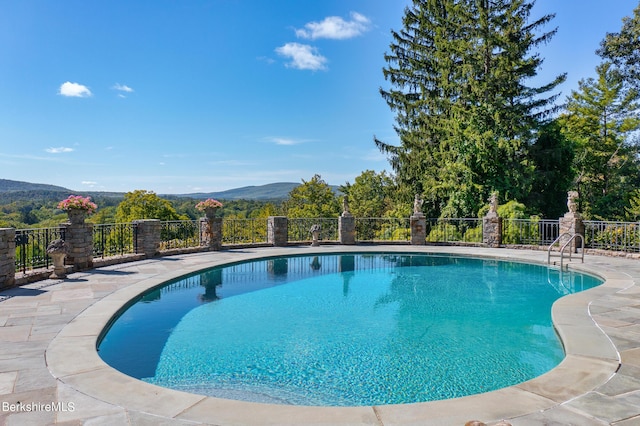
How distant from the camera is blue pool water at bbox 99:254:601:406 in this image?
4.09m

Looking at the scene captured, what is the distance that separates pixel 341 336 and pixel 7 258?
6.41m

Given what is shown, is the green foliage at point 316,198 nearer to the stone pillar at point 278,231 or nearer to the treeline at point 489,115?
the treeline at point 489,115

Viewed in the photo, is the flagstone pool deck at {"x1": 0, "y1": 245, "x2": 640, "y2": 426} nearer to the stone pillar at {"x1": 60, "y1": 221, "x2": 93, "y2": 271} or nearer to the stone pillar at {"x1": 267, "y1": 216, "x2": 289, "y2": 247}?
the stone pillar at {"x1": 60, "y1": 221, "x2": 93, "y2": 271}

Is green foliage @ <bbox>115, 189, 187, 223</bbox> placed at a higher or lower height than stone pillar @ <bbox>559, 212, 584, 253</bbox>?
higher

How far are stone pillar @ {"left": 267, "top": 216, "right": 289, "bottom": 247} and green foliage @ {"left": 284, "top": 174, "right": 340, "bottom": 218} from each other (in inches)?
886

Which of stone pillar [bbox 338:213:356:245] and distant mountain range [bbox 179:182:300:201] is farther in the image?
distant mountain range [bbox 179:182:300:201]

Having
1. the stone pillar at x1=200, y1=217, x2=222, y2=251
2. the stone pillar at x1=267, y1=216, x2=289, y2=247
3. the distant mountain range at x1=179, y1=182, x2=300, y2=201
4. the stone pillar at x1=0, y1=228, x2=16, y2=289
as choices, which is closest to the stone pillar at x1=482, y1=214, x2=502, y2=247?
the stone pillar at x1=267, y1=216, x2=289, y2=247

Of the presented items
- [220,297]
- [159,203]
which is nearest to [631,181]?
[220,297]

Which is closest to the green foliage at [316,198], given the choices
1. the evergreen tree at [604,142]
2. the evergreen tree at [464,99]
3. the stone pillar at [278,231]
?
the evergreen tree at [464,99]

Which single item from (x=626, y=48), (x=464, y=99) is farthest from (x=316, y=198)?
(x=626, y=48)

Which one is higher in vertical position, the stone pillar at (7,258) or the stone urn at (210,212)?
the stone urn at (210,212)

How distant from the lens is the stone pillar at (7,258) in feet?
24.0

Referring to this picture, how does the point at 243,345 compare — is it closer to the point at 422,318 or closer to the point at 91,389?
the point at 91,389

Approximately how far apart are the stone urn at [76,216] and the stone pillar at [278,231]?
A: 674 cm
